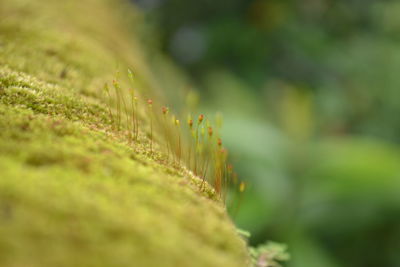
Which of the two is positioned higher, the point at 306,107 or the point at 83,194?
the point at 306,107

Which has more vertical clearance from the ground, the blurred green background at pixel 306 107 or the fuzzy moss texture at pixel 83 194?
the blurred green background at pixel 306 107

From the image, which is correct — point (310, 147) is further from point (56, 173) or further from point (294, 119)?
point (56, 173)

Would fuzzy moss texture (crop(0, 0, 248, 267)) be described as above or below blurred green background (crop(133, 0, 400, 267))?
below

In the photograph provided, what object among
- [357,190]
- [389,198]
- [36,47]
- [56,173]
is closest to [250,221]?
[357,190]

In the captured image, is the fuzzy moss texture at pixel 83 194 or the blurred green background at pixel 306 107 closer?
the fuzzy moss texture at pixel 83 194

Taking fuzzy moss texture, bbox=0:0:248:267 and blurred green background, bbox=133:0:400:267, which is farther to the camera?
blurred green background, bbox=133:0:400:267
